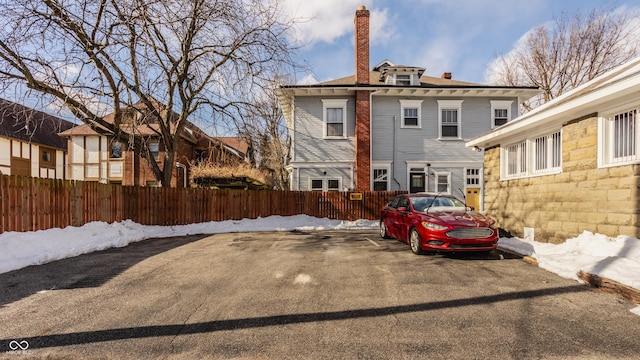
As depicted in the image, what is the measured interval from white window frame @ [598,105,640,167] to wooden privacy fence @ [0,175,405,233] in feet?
35.5

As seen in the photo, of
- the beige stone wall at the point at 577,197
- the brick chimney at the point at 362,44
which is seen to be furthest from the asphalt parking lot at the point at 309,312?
the brick chimney at the point at 362,44

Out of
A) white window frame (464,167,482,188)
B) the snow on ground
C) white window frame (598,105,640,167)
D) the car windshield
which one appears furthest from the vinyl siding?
white window frame (598,105,640,167)

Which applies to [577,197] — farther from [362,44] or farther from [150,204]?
[362,44]

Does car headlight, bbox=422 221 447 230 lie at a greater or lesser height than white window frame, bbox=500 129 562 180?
lesser

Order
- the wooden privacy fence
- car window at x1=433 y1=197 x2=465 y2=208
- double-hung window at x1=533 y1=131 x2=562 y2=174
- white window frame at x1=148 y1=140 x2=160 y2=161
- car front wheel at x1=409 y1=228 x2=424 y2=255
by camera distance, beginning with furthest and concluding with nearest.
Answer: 1. white window frame at x1=148 y1=140 x2=160 y2=161
2. car window at x1=433 y1=197 x2=465 y2=208
3. the wooden privacy fence
4. double-hung window at x1=533 y1=131 x2=562 y2=174
5. car front wheel at x1=409 y1=228 x2=424 y2=255

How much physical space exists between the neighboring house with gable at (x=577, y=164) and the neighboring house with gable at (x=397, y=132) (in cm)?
810

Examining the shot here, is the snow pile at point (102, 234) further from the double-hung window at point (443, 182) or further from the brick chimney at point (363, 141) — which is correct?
the double-hung window at point (443, 182)

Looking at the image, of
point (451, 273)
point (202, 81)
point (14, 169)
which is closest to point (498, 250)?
point (451, 273)

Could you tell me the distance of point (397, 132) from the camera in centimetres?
1909

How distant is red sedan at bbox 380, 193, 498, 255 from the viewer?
742 cm

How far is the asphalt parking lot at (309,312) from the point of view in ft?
10.8

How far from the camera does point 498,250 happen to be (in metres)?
8.62

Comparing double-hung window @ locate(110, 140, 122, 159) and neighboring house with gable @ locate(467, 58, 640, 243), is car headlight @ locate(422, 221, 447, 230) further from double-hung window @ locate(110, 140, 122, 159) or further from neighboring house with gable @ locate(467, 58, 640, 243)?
double-hung window @ locate(110, 140, 122, 159)

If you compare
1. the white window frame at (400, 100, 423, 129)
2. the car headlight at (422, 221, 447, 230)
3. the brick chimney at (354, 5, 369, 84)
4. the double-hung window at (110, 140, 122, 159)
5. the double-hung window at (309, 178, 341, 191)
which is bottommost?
the car headlight at (422, 221, 447, 230)
